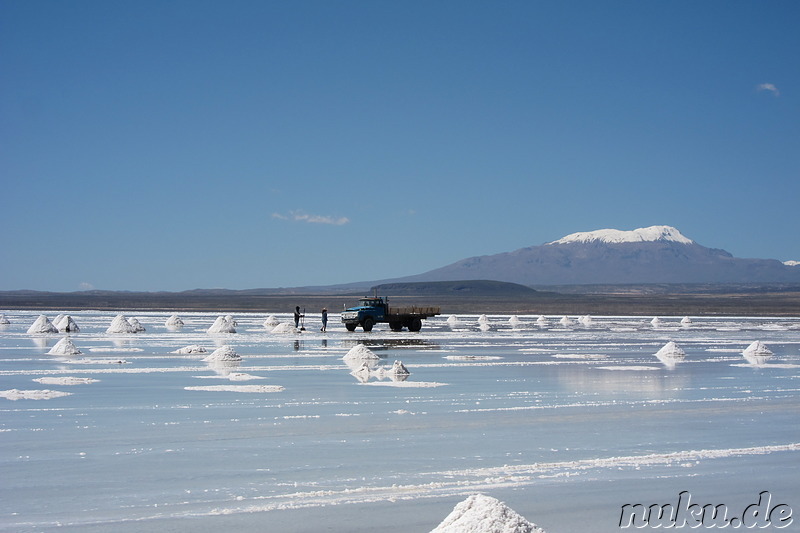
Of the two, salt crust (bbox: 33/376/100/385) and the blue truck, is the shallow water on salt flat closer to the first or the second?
salt crust (bbox: 33/376/100/385)

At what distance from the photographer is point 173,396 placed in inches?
760

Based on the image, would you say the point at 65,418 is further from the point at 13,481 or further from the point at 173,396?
the point at 13,481

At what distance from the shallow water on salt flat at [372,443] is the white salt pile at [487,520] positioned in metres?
1.90

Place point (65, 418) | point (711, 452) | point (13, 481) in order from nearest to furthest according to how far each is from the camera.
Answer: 1. point (13, 481)
2. point (711, 452)
3. point (65, 418)

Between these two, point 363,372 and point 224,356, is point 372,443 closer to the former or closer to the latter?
point 363,372

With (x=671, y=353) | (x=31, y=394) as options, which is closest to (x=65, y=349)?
(x=31, y=394)

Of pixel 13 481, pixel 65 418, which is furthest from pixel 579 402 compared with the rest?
pixel 13 481

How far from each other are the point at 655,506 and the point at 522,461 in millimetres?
2636

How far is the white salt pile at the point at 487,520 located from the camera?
7.13 metres

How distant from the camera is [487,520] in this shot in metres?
7.15

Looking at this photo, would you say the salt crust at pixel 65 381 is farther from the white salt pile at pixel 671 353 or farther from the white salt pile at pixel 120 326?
the white salt pile at pixel 120 326

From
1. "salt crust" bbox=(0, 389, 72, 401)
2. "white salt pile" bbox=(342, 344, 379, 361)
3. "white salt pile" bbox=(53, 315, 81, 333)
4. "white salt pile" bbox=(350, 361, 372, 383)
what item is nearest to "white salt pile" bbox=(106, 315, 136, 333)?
"white salt pile" bbox=(53, 315, 81, 333)

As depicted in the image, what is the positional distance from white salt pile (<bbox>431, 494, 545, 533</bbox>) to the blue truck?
1642 inches

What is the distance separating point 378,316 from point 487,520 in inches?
1694
